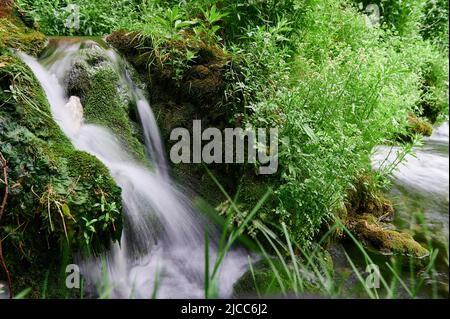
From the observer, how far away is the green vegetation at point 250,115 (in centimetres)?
239

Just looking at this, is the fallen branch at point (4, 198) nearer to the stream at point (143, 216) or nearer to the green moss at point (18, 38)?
the stream at point (143, 216)

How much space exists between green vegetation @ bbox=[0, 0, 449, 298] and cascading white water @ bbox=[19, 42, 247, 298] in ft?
0.49

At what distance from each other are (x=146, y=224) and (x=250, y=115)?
122cm

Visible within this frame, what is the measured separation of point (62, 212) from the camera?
2211mm

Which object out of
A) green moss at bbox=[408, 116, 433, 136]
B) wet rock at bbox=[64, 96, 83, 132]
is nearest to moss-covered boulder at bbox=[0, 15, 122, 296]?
wet rock at bbox=[64, 96, 83, 132]

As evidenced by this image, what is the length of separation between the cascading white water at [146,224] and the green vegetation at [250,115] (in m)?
0.15

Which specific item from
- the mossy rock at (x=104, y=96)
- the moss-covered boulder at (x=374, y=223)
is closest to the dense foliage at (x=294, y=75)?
the moss-covered boulder at (x=374, y=223)

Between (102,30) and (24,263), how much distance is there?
350 cm

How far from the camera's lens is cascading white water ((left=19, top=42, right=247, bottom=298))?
8.34 feet

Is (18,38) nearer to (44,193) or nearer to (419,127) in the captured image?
(44,193)

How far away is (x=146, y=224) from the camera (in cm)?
279

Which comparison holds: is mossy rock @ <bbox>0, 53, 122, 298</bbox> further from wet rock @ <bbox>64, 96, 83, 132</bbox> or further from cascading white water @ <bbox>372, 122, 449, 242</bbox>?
cascading white water @ <bbox>372, 122, 449, 242</bbox>

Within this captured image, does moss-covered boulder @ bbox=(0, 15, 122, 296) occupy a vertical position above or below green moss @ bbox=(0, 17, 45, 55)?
below
